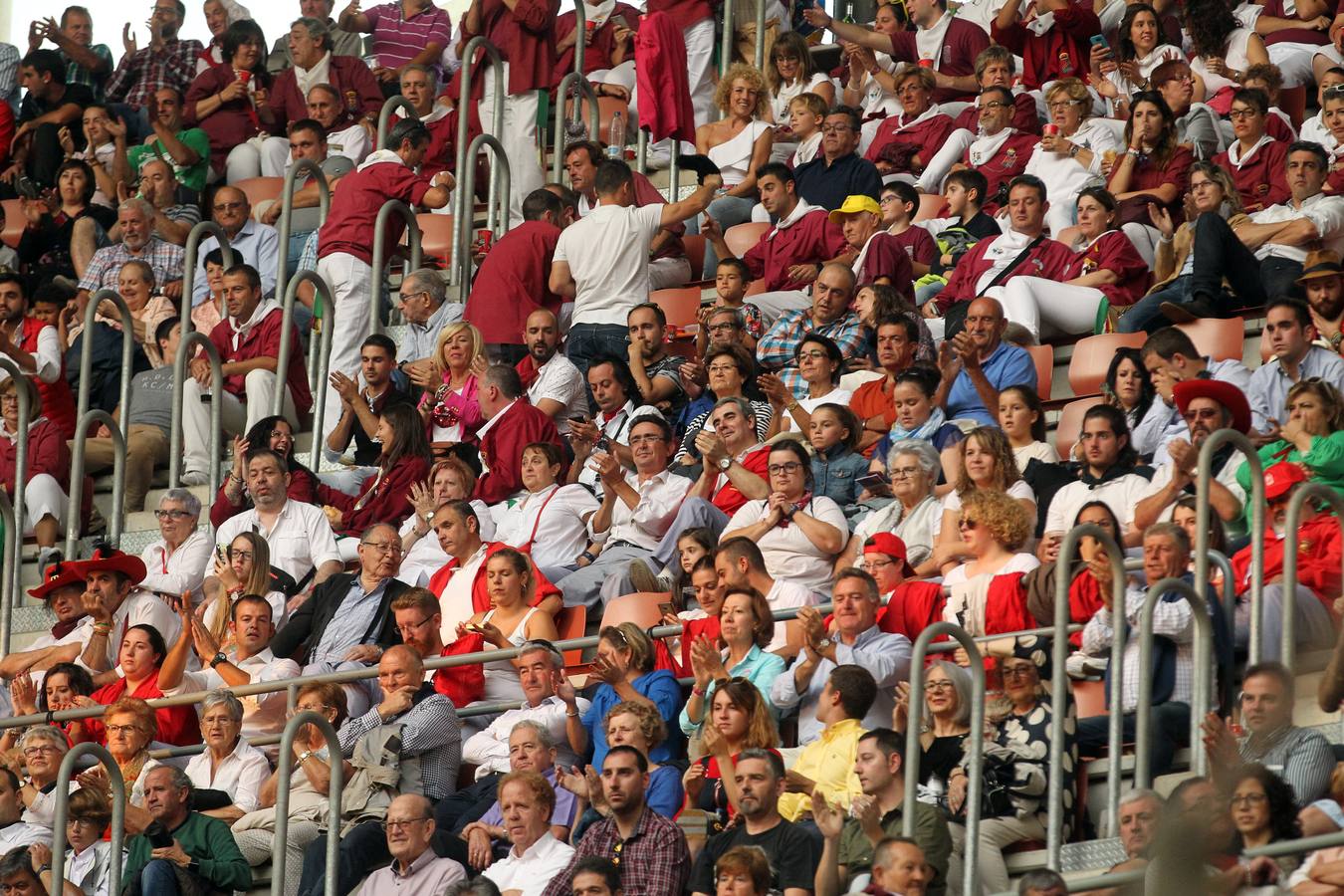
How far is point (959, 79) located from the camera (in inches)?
535

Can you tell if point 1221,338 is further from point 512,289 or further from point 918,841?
point 918,841

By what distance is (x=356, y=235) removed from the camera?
466 inches

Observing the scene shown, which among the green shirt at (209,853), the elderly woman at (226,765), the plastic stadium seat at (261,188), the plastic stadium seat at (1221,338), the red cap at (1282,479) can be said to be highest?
the plastic stadium seat at (261,188)

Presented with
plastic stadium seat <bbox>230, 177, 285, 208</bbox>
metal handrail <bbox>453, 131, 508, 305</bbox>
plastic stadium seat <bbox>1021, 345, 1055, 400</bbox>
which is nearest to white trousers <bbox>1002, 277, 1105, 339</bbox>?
plastic stadium seat <bbox>1021, 345, 1055, 400</bbox>

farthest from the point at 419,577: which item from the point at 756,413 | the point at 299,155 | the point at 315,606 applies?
the point at 299,155

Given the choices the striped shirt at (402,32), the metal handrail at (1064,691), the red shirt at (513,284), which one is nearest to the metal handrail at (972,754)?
the metal handrail at (1064,691)

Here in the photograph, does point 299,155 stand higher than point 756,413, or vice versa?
point 299,155

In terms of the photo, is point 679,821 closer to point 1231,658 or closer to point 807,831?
point 807,831

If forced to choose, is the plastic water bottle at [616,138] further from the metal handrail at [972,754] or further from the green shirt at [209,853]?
the metal handrail at [972,754]

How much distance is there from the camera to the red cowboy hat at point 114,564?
32.2 ft

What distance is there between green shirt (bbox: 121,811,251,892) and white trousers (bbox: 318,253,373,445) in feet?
12.0

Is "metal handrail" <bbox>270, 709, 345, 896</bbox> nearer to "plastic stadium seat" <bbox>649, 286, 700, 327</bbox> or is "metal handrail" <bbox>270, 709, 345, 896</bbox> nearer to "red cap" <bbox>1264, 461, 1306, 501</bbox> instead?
"red cap" <bbox>1264, 461, 1306, 501</bbox>

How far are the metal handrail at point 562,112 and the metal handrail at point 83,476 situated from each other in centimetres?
309

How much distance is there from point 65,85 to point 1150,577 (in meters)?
10.2
